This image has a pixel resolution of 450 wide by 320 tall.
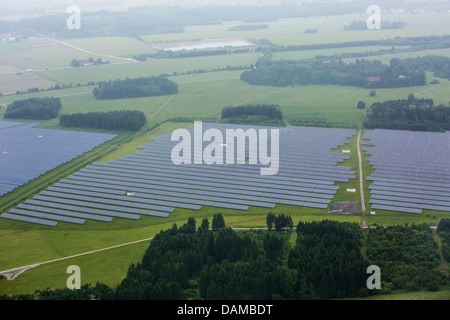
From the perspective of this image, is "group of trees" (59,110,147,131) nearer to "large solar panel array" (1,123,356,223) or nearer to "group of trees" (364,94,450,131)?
"large solar panel array" (1,123,356,223)

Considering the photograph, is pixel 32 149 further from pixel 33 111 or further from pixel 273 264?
pixel 273 264

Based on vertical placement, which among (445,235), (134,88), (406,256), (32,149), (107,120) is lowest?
(406,256)

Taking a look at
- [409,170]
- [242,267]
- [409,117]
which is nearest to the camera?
[242,267]

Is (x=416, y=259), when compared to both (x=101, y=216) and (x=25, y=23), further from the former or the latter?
(x=25, y=23)

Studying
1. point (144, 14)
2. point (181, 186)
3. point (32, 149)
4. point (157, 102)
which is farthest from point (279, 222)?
point (144, 14)

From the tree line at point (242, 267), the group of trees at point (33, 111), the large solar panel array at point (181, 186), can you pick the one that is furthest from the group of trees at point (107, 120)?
the tree line at point (242, 267)

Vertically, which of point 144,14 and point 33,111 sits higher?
point 144,14
